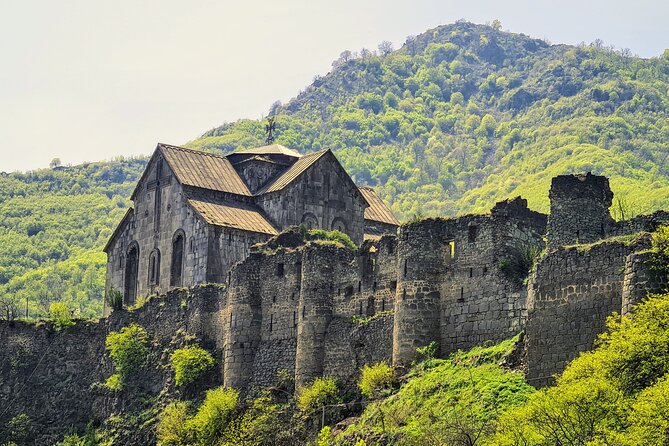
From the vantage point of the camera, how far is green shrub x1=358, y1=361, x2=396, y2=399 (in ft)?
159

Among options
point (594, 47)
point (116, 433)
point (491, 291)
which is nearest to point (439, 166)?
point (594, 47)

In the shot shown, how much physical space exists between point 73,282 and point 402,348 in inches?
3272

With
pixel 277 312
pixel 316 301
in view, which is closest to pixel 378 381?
pixel 316 301

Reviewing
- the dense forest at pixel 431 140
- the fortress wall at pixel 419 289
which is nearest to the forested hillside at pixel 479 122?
the dense forest at pixel 431 140

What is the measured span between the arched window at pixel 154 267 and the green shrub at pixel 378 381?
2158cm

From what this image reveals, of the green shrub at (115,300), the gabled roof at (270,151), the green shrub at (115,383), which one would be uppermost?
the gabled roof at (270,151)

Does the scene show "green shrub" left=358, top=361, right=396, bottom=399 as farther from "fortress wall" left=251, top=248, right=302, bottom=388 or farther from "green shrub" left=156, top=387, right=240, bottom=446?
"green shrub" left=156, top=387, right=240, bottom=446

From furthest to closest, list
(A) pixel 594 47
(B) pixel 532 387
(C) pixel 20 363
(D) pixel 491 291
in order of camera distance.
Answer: (A) pixel 594 47 < (C) pixel 20 363 < (D) pixel 491 291 < (B) pixel 532 387

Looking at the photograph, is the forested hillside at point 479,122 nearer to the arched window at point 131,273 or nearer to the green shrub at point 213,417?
the arched window at point 131,273

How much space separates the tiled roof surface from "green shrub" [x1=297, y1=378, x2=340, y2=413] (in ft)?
63.1

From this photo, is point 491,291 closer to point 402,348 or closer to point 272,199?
point 402,348

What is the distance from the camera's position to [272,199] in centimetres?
6925

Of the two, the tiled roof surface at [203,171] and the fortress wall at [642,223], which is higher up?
the tiled roof surface at [203,171]

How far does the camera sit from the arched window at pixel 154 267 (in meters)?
69.1
